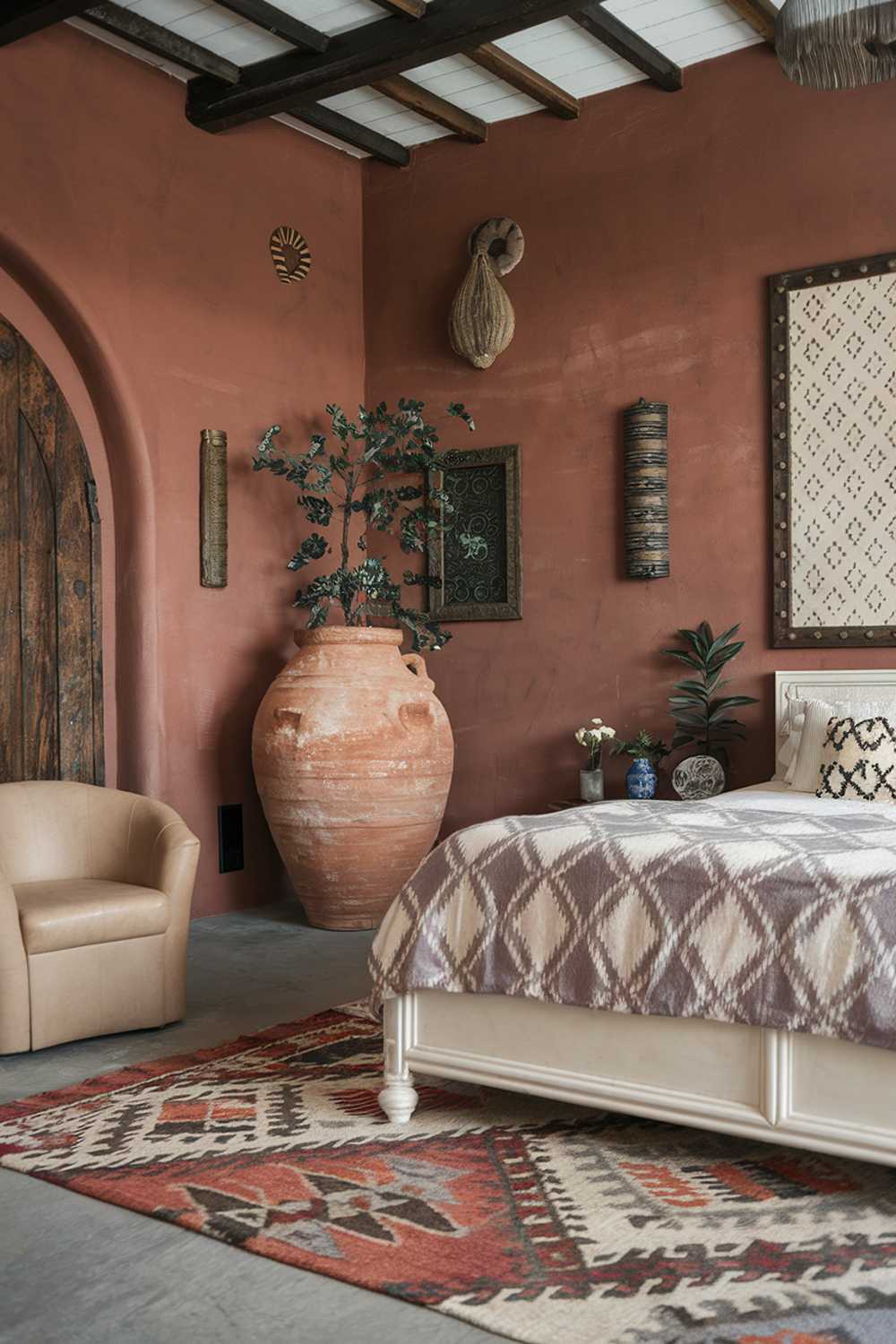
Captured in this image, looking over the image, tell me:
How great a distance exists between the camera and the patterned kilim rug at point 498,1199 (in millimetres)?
2109

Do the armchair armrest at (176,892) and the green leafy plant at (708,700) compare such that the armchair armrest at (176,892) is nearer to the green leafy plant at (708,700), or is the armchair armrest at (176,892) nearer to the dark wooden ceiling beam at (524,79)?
the green leafy plant at (708,700)

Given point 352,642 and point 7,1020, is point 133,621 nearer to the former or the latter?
point 352,642

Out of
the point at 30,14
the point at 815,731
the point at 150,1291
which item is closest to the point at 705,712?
the point at 815,731

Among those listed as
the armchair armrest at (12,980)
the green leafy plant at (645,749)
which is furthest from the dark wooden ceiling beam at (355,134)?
the armchair armrest at (12,980)

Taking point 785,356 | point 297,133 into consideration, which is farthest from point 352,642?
point 297,133

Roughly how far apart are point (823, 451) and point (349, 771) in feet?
7.27

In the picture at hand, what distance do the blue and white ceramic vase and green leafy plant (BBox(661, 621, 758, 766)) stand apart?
217mm

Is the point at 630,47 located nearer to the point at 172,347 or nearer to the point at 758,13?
the point at 758,13

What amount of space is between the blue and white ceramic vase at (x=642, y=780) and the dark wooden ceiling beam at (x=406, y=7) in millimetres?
2878

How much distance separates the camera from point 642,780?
527cm

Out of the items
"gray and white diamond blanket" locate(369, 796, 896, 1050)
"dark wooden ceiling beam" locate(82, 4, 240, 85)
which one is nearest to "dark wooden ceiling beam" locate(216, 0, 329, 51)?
"dark wooden ceiling beam" locate(82, 4, 240, 85)

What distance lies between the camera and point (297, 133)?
613 centimetres

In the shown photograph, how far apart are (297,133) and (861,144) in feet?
8.31

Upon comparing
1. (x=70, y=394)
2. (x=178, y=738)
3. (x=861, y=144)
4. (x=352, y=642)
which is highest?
(x=861, y=144)
